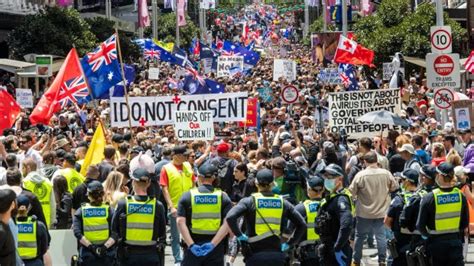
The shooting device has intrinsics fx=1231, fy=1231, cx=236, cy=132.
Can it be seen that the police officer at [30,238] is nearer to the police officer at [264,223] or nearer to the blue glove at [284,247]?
the police officer at [264,223]

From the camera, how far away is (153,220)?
37.5 ft

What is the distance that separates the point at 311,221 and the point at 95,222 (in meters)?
2.09

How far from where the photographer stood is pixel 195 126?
1875 cm

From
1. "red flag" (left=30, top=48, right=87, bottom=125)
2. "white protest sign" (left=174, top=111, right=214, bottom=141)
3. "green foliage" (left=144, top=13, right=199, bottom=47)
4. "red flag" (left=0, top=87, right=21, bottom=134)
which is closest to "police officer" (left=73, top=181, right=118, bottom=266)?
"white protest sign" (left=174, top=111, right=214, bottom=141)

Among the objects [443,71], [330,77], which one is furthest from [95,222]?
[330,77]

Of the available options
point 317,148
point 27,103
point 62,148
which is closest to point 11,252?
point 62,148

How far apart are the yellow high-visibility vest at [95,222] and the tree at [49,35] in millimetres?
38979

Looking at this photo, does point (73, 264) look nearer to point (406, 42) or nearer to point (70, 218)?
point (70, 218)

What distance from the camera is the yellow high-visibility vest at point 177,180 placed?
47.6ft

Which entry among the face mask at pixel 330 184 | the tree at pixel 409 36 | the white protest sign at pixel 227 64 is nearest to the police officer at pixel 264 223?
the face mask at pixel 330 184

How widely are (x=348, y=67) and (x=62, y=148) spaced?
21383mm

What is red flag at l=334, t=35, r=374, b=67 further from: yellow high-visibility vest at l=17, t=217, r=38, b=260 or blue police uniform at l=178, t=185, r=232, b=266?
yellow high-visibility vest at l=17, t=217, r=38, b=260

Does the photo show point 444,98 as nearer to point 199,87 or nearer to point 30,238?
point 199,87

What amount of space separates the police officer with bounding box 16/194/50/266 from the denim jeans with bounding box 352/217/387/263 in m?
4.88
